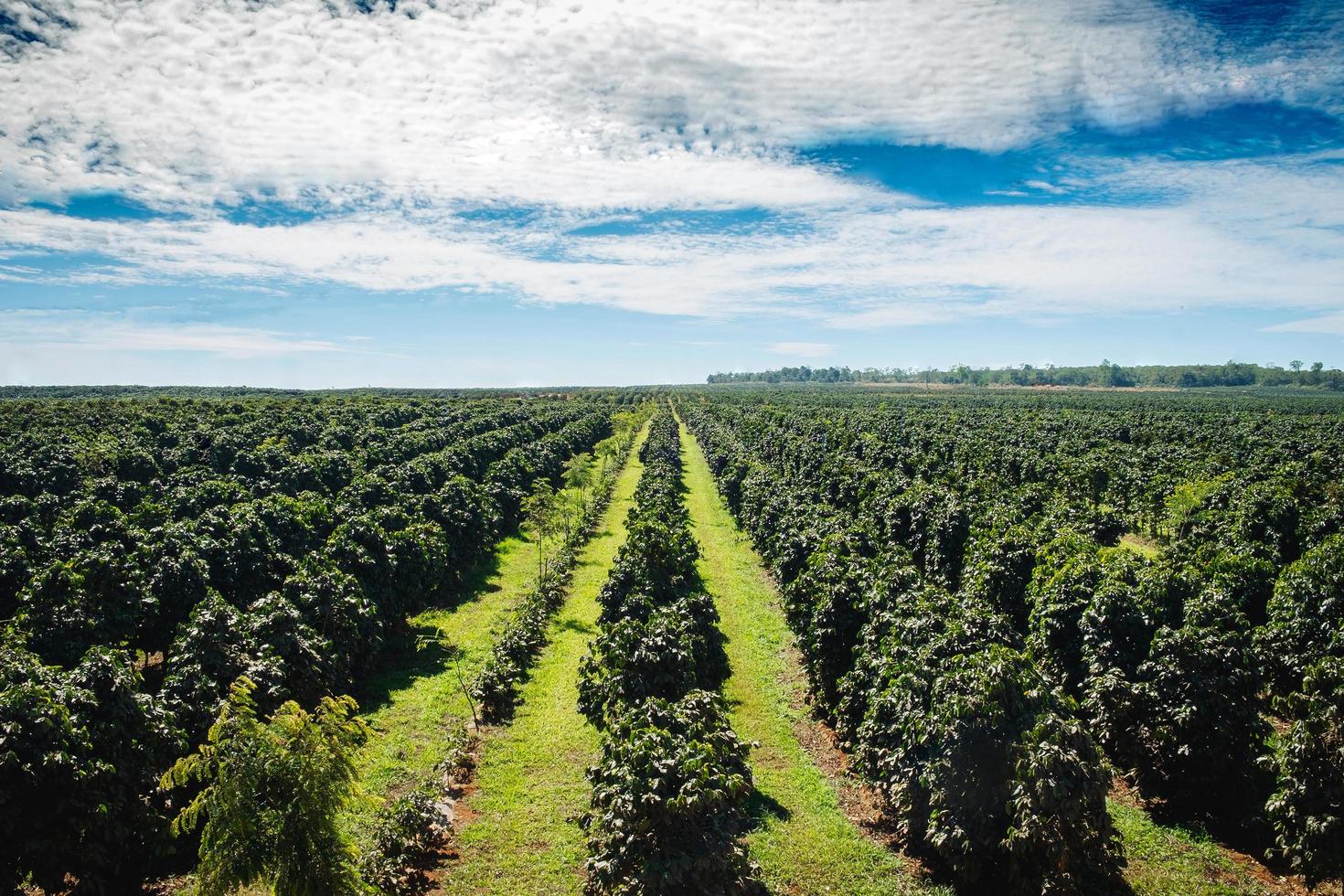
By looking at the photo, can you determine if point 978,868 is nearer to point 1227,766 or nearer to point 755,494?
point 1227,766

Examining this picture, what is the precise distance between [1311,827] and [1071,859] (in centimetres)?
448

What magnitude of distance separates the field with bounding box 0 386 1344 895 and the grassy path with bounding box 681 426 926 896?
11 cm

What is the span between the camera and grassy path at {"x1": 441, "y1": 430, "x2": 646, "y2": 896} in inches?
528

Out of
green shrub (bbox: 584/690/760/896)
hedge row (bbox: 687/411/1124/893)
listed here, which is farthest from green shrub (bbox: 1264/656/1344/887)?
green shrub (bbox: 584/690/760/896)

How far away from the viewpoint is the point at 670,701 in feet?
52.6

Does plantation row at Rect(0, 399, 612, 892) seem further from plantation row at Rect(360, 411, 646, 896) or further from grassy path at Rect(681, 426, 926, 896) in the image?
grassy path at Rect(681, 426, 926, 896)

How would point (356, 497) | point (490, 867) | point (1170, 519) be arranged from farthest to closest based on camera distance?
point (1170, 519) → point (356, 497) → point (490, 867)

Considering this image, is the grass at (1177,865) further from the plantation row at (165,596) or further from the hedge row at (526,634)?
the plantation row at (165,596)

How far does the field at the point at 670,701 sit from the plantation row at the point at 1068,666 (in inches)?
3.5

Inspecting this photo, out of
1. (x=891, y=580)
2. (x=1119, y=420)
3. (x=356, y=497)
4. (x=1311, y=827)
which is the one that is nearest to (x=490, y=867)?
(x=891, y=580)

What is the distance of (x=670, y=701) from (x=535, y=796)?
4108mm

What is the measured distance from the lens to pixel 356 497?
33.2m

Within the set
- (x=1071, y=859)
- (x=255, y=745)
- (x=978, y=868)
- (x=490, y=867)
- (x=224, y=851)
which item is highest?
(x=255, y=745)

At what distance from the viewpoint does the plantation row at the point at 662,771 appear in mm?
10812
